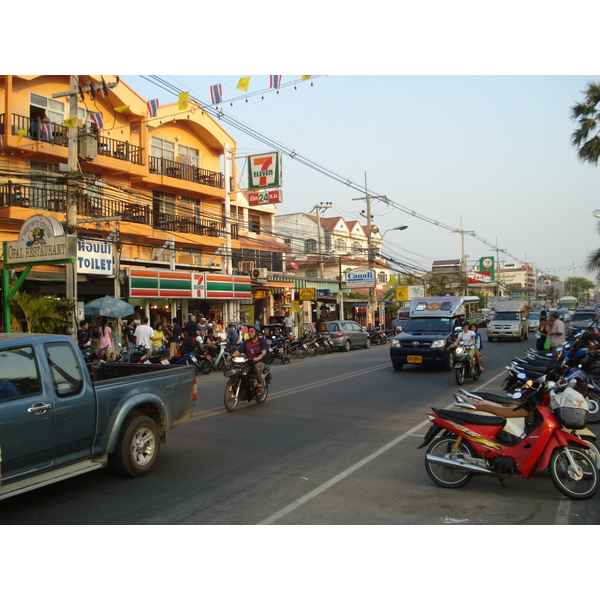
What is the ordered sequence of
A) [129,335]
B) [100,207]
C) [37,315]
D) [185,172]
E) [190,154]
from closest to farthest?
[37,315]
[129,335]
[100,207]
[185,172]
[190,154]

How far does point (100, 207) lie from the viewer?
24203mm

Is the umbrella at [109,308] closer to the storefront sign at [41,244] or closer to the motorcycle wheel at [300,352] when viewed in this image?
the storefront sign at [41,244]

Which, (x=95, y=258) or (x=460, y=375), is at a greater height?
(x=95, y=258)

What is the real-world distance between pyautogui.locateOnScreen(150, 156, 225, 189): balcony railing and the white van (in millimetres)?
17977

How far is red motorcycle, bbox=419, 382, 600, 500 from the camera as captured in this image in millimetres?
5812

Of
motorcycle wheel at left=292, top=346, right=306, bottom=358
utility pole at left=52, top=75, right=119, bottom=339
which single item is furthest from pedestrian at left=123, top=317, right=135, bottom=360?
motorcycle wheel at left=292, top=346, right=306, bottom=358

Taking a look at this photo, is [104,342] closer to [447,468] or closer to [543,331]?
[543,331]

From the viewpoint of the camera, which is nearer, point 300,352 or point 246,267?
point 300,352

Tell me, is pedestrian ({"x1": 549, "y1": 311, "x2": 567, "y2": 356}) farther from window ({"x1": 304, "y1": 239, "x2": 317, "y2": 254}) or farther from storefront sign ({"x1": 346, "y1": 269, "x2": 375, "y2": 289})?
window ({"x1": 304, "y1": 239, "x2": 317, "y2": 254})

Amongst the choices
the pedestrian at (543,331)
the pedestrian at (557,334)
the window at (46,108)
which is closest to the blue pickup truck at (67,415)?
the pedestrian at (557,334)

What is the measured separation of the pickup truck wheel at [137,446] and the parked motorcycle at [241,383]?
4358mm

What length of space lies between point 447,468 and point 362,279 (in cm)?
3536

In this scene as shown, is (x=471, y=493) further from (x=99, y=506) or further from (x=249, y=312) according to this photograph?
(x=249, y=312)

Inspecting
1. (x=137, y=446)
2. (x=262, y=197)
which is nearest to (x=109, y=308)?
(x=262, y=197)
